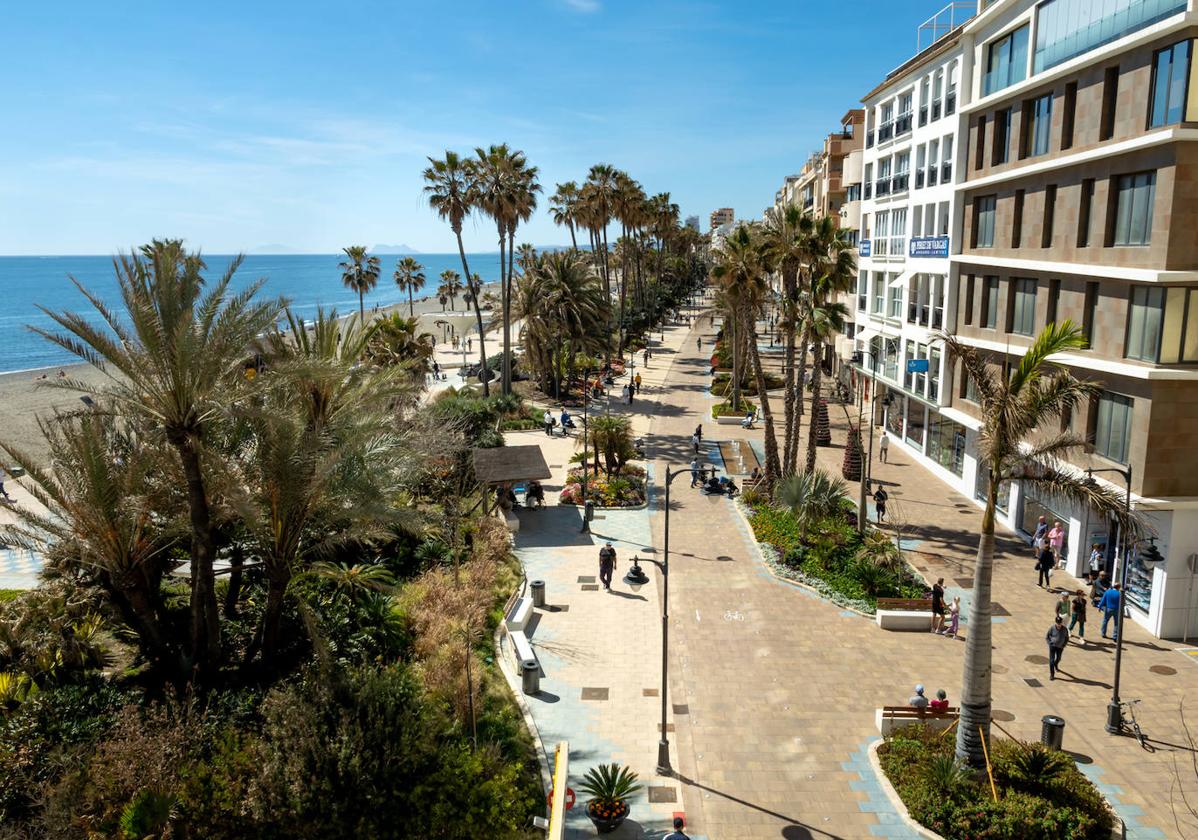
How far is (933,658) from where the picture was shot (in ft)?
64.4

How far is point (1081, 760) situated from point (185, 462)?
1675cm

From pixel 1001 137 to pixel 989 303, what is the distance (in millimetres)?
5563

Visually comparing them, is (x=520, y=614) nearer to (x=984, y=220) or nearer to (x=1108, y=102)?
(x=1108, y=102)

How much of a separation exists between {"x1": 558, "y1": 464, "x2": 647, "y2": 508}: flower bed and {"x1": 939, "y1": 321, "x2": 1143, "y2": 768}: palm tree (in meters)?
19.1

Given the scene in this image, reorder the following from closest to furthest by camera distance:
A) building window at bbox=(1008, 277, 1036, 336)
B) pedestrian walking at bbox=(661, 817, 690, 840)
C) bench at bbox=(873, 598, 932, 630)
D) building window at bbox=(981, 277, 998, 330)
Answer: pedestrian walking at bbox=(661, 817, 690, 840) < bench at bbox=(873, 598, 932, 630) < building window at bbox=(1008, 277, 1036, 336) < building window at bbox=(981, 277, 998, 330)

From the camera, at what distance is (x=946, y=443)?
34875 mm

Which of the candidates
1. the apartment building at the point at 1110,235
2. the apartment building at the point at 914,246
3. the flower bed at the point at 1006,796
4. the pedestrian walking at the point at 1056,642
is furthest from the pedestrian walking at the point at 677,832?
the apartment building at the point at 914,246

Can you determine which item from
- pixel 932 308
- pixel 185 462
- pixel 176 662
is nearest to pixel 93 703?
pixel 176 662

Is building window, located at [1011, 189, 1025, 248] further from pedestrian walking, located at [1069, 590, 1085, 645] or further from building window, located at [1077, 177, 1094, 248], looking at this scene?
pedestrian walking, located at [1069, 590, 1085, 645]

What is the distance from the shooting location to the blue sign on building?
32594mm

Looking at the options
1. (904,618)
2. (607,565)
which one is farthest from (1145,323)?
(607,565)

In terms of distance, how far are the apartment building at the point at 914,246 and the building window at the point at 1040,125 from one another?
5208 millimetres

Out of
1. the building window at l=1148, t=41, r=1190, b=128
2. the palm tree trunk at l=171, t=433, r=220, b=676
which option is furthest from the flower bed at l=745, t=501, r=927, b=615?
the palm tree trunk at l=171, t=433, r=220, b=676

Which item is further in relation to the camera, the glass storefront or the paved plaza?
the glass storefront
